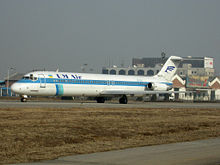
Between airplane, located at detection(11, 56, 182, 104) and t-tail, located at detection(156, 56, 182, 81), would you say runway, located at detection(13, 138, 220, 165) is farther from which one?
t-tail, located at detection(156, 56, 182, 81)

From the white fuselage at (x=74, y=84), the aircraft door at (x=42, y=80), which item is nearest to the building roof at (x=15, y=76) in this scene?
the white fuselage at (x=74, y=84)

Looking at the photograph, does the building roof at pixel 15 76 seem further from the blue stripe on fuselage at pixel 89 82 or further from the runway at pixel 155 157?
the runway at pixel 155 157

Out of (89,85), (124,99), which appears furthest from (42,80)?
(124,99)

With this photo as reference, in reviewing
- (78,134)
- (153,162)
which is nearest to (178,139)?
(78,134)

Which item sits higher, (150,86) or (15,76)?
(15,76)

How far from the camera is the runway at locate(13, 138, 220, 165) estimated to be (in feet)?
41.6

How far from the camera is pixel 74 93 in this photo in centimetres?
4884

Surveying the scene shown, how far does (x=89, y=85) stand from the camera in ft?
165

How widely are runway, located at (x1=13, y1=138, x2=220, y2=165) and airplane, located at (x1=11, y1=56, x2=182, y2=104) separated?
30.3 metres

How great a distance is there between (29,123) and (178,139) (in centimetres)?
808

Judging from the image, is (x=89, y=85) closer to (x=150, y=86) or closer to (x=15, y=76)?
(x=150, y=86)

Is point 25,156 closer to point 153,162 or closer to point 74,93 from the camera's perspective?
point 153,162

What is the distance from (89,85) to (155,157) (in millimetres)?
→ 36930

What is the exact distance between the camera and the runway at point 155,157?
499 inches
